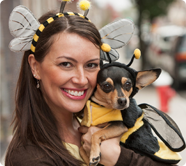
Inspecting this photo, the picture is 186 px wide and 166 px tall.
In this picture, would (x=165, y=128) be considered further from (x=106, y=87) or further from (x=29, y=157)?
(x=29, y=157)

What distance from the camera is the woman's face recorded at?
5.25 ft

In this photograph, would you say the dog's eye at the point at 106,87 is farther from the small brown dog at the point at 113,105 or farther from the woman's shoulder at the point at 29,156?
the woman's shoulder at the point at 29,156

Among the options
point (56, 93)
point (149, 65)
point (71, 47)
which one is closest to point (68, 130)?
point (56, 93)

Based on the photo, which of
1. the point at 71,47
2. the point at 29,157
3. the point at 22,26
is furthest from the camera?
the point at 22,26

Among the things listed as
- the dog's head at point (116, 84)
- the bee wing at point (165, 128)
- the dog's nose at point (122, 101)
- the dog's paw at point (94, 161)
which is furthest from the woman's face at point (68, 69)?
the bee wing at point (165, 128)

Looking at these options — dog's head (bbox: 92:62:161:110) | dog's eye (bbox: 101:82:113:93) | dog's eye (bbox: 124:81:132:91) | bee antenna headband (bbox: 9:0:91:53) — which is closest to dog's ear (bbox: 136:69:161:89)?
dog's head (bbox: 92:62:161:110)

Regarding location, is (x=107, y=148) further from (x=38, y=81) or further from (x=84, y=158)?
(x=38, y=81)

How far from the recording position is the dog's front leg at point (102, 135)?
5.51 ft

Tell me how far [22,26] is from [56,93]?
0.52 metres

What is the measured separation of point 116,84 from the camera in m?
1.83

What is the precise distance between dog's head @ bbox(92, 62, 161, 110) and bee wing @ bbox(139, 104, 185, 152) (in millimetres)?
224

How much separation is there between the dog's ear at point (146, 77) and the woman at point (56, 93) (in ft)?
1.20

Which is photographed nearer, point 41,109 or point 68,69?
point 68,69

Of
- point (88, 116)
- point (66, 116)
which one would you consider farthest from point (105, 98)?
point (66, 116)
